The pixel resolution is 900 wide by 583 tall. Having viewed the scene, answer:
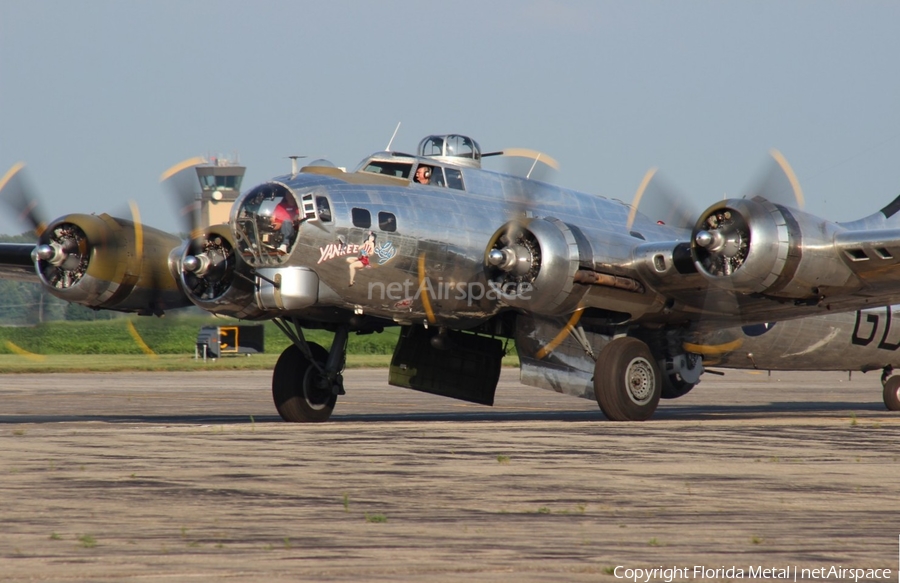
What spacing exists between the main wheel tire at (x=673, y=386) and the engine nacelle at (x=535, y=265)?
420cm

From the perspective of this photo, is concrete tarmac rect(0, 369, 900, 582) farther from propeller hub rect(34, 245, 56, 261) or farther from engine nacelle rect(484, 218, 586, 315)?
propeller hub rect(34, 245, 56, 261)

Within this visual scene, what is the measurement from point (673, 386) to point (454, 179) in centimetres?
608

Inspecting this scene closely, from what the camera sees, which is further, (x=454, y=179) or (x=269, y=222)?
(x=454, y=179)

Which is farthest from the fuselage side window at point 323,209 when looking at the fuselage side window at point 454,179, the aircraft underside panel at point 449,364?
the aircraft underside panel at point 449,364

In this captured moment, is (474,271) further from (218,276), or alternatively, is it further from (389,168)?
(218,276)

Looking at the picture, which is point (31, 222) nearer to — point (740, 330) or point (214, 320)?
point (214, 320)

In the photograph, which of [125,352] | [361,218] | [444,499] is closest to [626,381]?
[361,218]

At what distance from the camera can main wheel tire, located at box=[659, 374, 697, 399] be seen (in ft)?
68.4

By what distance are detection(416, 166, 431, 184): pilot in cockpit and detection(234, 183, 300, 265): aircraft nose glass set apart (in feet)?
8.20

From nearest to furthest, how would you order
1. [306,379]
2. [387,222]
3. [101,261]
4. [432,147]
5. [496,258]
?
[387,222] → [496,258] → [101,261] → [432,147] → [306,379]

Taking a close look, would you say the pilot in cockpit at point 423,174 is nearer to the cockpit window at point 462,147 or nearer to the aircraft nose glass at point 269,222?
the cockpit window at point 462,147

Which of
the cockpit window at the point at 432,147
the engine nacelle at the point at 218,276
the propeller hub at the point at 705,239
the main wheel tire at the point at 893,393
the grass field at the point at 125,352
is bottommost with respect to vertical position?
the grass field at the point at 125,352

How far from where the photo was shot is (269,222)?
53.8ft

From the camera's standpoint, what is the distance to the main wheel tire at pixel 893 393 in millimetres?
24802
